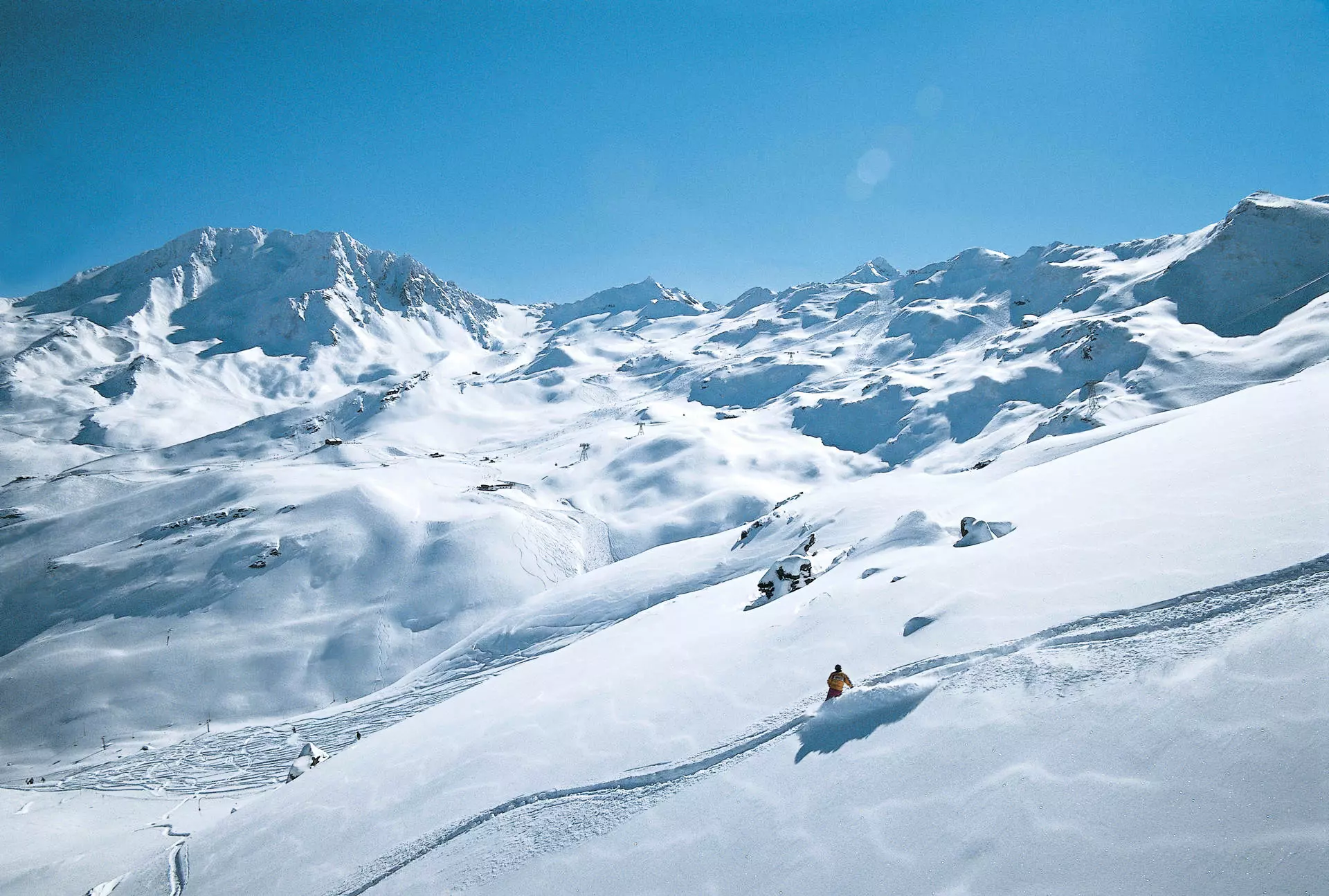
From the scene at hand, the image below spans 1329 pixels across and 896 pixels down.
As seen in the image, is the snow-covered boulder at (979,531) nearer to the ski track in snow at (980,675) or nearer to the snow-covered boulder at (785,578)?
the snow-covered boulder at (785,578)

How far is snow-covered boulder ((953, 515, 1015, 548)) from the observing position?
1445 cm

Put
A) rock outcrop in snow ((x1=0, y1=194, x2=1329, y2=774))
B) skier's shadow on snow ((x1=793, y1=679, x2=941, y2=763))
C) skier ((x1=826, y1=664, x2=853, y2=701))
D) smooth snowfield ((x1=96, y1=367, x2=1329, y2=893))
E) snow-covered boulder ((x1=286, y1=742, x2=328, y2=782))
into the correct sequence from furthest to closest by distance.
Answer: rock outcrop in snow ((x1=0, y1=194, x2=1329, y2=774)) → snow-covered boulder ((x1=286, y1=742, x2=328, y2=782)) → skier ((x1=826, y1=664, x2=853, y2=701)) → skier's shadow on snow ((x1=793, y1=679, x2=941, y2=763)) → smooth snowfield ((x1=96, y1=367, x2=1329, y2=893))

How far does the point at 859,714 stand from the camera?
8555 mm

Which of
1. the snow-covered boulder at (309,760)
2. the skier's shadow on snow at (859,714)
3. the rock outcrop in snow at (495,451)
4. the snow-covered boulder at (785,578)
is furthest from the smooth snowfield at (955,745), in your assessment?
the snow-covered boulder at (309,760)

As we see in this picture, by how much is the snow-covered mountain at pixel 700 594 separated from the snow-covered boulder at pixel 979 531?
0.34ft

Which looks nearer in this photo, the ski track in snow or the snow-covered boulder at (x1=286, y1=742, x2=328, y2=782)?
the ski track in snow

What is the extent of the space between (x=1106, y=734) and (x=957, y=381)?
93.7 metres

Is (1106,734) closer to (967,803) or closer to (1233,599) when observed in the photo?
(967,803)

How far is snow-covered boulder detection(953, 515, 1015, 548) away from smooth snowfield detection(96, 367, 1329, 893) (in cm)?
73

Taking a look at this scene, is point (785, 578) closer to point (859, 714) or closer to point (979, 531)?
point (979, 531)

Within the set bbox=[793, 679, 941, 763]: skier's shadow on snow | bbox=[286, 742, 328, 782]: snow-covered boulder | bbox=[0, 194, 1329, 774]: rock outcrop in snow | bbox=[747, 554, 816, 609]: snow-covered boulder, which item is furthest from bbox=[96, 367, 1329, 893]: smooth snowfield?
bbox=[286, 742, 328, 782]: snow-covered boulder

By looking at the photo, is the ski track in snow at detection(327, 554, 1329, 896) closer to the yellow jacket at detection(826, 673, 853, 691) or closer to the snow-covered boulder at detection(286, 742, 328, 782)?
the yellow jacket at detection(826, 673, 853, 691)

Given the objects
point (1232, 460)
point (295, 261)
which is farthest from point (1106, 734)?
point (295, 261)

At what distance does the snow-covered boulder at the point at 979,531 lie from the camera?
14.4 m
